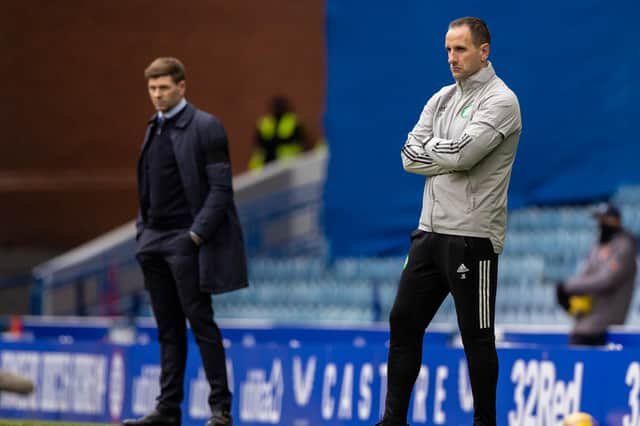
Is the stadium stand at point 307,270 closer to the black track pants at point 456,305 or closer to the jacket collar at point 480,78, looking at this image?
the black track pants at point 456,305

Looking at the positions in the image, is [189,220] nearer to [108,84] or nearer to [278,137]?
[278,137]

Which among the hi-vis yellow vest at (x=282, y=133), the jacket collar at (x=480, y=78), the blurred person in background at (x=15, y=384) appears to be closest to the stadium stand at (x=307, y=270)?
the hi-vis yellow vest at (x=282, y=133)

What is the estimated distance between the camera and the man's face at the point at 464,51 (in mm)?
6793

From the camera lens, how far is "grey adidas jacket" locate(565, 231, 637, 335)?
476 inches

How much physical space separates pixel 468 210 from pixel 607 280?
560cm

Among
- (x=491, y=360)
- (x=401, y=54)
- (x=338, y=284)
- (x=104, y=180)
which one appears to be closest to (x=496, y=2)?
(x=401, y=54)

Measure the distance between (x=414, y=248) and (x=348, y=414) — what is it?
10.1 ft

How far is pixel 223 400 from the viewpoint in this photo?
819cm

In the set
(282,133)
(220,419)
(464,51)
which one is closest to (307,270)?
(282,133)

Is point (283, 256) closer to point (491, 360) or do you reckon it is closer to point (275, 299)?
point (275, 299)

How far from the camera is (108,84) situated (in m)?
21.3

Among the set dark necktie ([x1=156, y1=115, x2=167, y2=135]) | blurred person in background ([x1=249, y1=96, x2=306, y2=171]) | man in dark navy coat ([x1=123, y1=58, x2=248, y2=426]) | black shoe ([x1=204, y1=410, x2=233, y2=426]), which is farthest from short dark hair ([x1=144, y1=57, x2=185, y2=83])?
blurred person in background ([x1=249, y1=96, x2=306, y2=171])

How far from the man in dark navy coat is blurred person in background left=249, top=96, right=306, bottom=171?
33.3ft

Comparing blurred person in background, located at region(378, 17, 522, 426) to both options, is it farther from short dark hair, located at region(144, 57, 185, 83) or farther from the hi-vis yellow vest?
the hi-vis yellow vest
